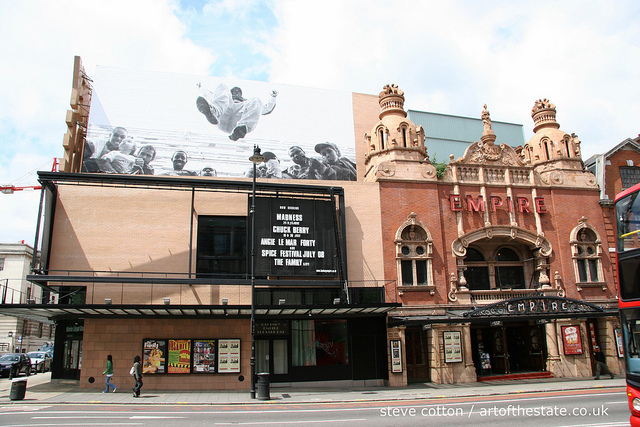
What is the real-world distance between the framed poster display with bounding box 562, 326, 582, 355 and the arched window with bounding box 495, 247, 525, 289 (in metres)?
3.75

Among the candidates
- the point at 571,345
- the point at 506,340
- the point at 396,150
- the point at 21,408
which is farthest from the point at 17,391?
the point at 571,345

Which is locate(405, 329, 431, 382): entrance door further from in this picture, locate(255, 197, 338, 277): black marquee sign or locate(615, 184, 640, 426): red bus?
locate(615, 184, 640, 426): red bus

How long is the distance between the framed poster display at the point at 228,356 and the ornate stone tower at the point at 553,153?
22619 mm

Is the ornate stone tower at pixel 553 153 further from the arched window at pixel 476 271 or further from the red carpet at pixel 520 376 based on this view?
the red carpet at pixel 520 376

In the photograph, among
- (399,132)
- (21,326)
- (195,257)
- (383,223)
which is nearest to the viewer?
(195,257)

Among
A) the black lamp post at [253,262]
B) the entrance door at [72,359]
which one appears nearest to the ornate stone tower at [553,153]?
the black lamp post at [253,262]

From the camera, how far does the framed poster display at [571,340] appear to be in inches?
1136

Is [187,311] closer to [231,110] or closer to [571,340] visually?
[571,340]

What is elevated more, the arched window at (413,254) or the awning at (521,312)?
the arched window at (413,254)

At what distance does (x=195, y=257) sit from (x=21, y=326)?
1888 inches

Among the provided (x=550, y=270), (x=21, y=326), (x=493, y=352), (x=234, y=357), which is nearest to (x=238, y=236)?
(x=234, y=357)

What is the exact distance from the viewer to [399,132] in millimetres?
30828

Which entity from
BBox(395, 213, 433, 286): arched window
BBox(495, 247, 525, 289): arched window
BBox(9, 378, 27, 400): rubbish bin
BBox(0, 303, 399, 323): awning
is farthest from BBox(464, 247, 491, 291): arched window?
BBox(9, 378, 27, 400): rubbish bin

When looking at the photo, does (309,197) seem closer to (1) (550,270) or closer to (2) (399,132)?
(2) (399,132)
